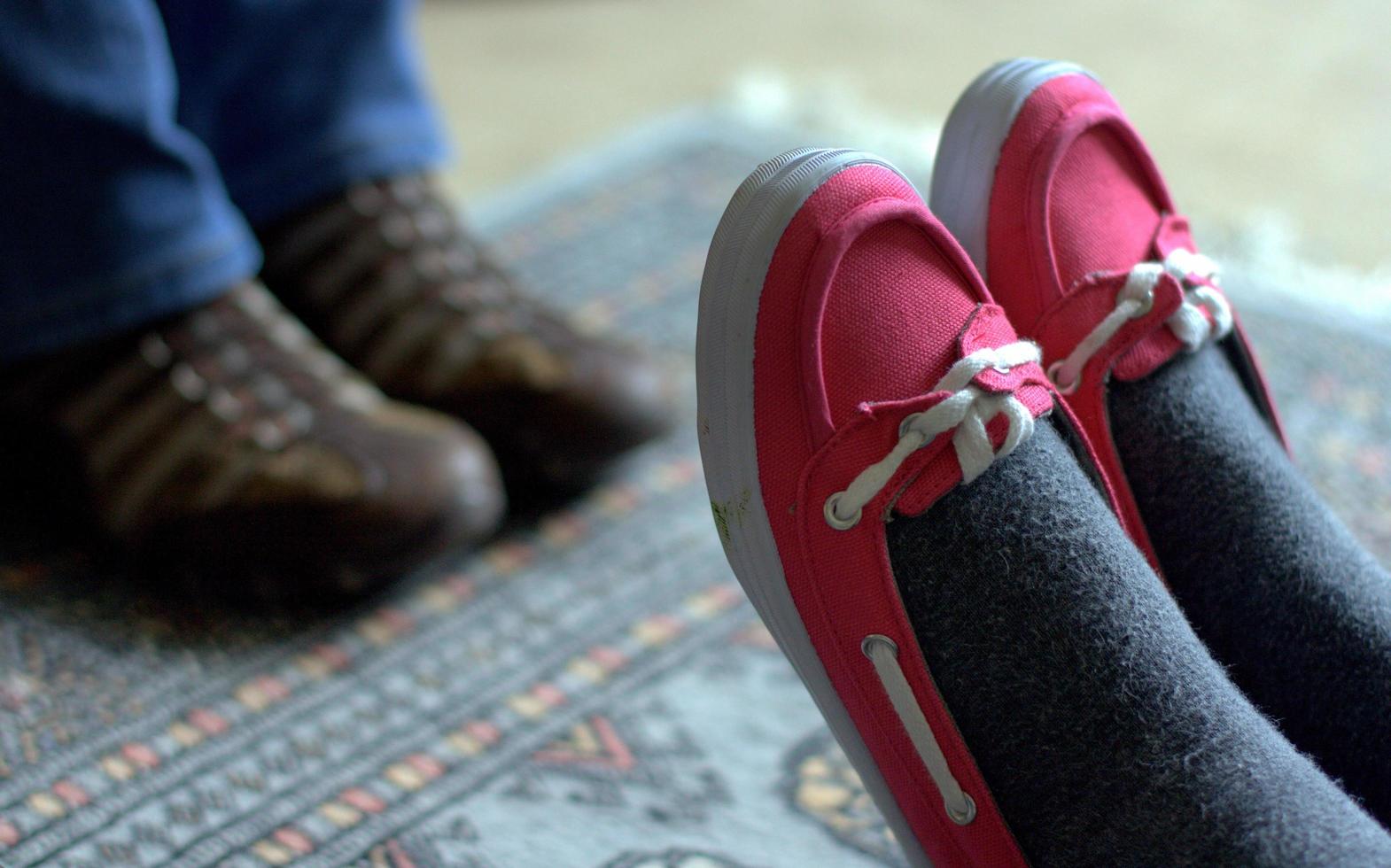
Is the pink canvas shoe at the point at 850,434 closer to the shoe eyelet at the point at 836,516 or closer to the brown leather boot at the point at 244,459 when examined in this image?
the shoe eyelet at the point at 836,516

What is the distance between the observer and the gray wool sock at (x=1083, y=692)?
40 centimetres

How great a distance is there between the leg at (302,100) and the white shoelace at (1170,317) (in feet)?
1.68

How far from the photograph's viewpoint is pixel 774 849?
1.78ft

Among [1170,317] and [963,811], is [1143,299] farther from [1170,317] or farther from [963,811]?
[963,811]

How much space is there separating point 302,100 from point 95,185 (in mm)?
203

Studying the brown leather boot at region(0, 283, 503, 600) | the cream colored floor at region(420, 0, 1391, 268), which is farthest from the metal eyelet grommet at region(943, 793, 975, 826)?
the cream colored floor at region(420, 0, 1391, 268)

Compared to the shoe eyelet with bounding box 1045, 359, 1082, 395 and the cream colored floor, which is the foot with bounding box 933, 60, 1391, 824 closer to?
the shoe eyelet with bounding box 1045, 359, 1082, 395

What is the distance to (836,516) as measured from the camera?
1.47ft

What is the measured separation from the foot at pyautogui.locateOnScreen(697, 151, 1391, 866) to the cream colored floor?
2.59 ft

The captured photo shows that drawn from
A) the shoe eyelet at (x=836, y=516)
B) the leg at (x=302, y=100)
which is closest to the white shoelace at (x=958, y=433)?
the shoe eyelet at (x=836, y=516)

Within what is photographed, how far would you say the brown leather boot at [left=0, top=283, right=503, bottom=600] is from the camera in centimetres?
67

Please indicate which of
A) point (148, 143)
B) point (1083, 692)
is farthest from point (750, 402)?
point (148, 143)

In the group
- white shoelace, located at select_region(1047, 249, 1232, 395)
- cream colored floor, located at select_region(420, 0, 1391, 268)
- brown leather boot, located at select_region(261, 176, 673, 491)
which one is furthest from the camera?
cream colored floor, located at select_region(420, 0, 1391, 268)

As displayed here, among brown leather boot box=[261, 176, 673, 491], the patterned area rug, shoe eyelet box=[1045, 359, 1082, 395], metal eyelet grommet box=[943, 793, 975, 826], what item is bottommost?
the patterned area rug
